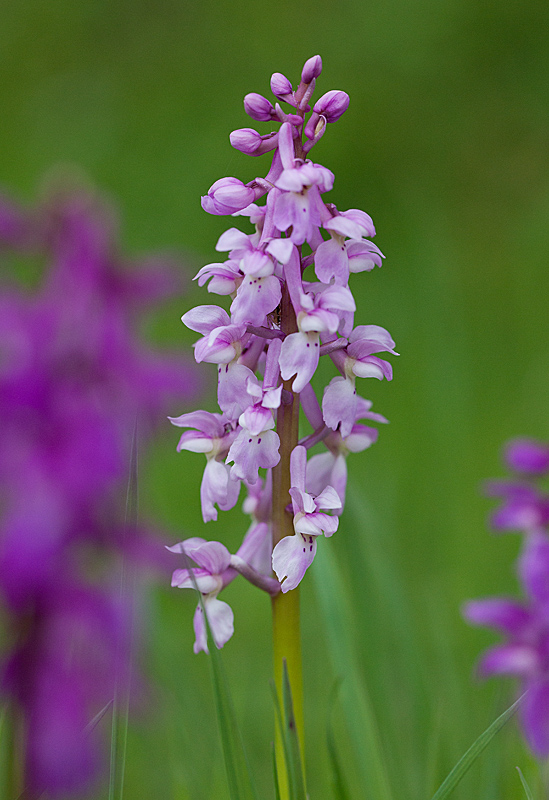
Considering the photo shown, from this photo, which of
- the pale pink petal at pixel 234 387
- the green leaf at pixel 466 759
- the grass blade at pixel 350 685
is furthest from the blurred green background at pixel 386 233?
the pale pink petal at pixel 234 387

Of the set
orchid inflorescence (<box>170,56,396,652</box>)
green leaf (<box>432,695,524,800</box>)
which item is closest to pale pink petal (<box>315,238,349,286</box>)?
orchid inflorescence (<box>170,56,396,652</box>)

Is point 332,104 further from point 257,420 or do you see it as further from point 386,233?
point 386,233

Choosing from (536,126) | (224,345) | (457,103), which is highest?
(457,103)

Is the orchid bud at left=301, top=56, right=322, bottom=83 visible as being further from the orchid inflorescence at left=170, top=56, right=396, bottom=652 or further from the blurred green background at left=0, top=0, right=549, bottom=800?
the blurred green background at left=0, top=0, right=549, bottom=800

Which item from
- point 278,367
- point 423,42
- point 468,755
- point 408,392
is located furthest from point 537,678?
point 423,42

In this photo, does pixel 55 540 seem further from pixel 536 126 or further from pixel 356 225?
pixel 536 126

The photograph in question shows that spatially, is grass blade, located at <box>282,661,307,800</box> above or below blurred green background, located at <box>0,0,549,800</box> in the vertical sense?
below
